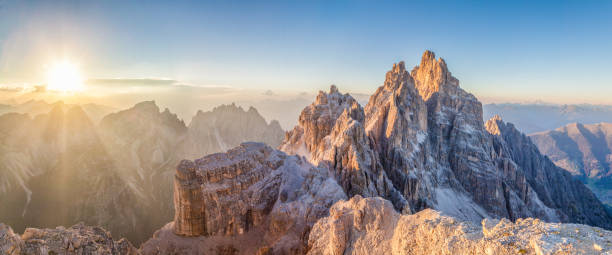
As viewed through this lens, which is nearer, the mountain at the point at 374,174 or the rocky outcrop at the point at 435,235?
the rocky outcrop at the point at 435,235

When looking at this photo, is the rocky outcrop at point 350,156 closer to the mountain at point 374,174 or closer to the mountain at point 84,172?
the mountain at point 374,174

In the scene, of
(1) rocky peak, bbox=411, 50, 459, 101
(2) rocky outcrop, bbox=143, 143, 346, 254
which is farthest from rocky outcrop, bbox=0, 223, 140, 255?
(1) rocky peak, bbox=411, 50, 459, 101

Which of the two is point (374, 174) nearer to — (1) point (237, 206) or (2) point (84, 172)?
(1) point (237, 206)

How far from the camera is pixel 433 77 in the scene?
9294 centimetres

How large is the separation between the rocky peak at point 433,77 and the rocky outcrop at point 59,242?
92.1 metres

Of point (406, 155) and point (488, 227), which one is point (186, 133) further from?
point (488, 227)

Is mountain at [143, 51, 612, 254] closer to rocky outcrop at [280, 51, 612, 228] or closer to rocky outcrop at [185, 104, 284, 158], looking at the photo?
rocky outcrop at [280, 51, 612, 228]

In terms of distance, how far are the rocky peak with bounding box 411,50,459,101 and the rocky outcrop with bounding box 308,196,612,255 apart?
80661 millimetres

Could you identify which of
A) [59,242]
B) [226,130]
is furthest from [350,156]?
[226,130]

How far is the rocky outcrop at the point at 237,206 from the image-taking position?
3341 cm

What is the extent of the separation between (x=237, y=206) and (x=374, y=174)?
915 inches

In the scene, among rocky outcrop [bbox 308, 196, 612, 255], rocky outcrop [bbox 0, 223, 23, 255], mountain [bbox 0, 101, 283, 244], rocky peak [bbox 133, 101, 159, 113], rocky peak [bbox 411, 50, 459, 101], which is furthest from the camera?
rocky peak [bbox 133, 101, 159, 113]

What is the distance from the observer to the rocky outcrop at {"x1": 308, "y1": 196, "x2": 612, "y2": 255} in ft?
32.1

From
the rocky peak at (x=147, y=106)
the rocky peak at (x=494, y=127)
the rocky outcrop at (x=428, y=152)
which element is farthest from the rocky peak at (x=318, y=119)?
the rocky peak at (x=494, y=127)
